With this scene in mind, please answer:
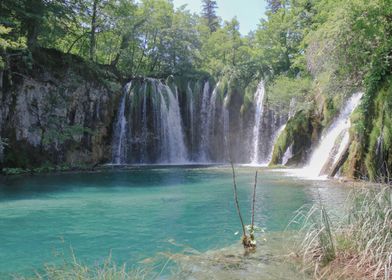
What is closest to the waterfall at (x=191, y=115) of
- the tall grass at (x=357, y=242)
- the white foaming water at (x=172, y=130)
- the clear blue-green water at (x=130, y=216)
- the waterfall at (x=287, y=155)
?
the white foaming water at (x=172, y=130)

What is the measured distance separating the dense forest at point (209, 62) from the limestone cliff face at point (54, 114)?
0.22ft

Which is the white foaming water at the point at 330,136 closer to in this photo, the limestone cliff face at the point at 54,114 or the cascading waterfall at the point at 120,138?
the limestone cliff face at the point at 54,114

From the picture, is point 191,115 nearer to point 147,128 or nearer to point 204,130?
point 204,130

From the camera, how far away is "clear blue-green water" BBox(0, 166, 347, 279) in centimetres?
631

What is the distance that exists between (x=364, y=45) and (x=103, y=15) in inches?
811

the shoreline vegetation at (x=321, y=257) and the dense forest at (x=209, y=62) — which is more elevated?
the dense forest at (x=209, y=62)

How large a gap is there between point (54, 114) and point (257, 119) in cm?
1392

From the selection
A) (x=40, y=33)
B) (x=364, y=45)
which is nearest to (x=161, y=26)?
(x=40, y=33)

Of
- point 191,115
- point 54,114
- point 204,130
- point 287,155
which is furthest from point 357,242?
point 191,115

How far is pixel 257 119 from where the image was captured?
28984 mm

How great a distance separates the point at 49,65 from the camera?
955 inches

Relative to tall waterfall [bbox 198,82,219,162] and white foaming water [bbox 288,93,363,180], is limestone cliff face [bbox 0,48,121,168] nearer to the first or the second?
tall waterfall [bbox 198,82,219,162]

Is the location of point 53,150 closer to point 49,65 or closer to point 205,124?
point 49,65

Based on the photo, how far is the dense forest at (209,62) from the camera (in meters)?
13.1
